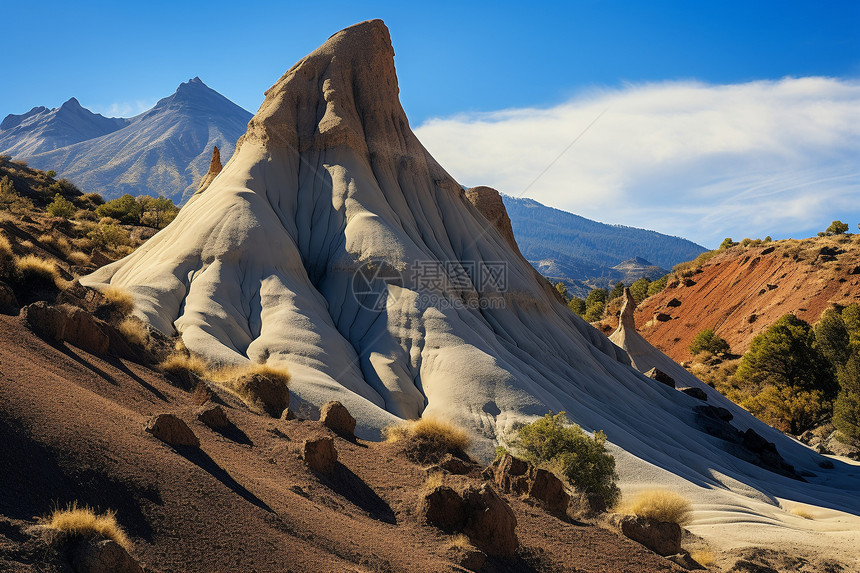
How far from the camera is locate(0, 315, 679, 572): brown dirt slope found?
880 centimetres

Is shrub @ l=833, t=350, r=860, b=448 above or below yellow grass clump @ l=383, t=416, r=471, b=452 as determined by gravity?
above

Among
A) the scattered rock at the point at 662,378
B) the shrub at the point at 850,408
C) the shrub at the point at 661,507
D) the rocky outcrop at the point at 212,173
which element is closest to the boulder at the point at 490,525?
the shrub at the point at 661,507

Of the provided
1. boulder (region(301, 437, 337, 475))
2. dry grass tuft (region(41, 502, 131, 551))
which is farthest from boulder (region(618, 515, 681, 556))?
dry grass tuft (region(41, 502, 131, 551))

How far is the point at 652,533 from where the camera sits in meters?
14.0

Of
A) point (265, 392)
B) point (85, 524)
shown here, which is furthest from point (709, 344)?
point (85, 524)

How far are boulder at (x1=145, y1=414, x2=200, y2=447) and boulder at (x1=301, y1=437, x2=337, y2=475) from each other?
2702mm

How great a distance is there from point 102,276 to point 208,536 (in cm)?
2601

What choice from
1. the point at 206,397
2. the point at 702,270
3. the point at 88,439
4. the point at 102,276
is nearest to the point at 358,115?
the point at 102,276

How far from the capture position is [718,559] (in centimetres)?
1514

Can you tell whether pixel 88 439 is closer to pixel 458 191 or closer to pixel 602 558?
pixel 602 558

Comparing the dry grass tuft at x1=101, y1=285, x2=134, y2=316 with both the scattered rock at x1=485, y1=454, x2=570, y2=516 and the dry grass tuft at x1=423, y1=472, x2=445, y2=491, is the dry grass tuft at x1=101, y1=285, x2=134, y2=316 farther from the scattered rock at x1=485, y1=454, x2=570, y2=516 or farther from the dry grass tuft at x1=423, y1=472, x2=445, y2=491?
the scattered rock at x1=485, y1=454, x2=570, y2=516

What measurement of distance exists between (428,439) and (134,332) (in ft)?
29.4

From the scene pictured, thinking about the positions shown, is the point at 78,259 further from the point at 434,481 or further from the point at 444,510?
the point at 444,510

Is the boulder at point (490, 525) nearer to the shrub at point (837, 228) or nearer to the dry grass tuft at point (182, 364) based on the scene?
the dry grass tuft at point (182, 364)
